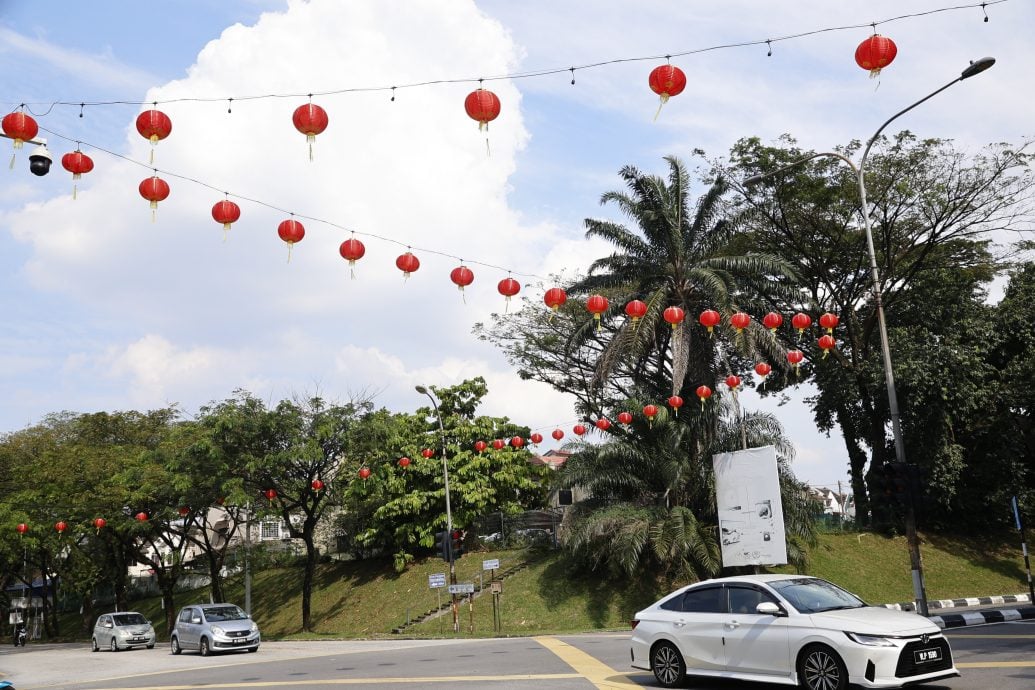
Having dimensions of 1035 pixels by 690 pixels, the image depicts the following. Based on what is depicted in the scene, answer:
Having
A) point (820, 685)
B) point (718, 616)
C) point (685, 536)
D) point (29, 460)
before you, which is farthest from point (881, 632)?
point (29, 460)

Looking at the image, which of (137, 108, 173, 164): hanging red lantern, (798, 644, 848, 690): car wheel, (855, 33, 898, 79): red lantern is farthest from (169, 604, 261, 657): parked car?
(855, 33, 898, 79): red lantern

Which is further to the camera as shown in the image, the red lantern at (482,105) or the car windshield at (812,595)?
the red lantern at (482,105)

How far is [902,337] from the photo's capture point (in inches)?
1421

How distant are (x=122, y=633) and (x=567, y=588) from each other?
15.9 m

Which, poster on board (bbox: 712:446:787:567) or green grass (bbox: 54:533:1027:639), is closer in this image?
poster on board (bbox: 712:446:787:567)

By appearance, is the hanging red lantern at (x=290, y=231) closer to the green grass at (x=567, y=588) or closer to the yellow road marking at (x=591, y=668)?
the yellow road marking at (x=591, y=668)

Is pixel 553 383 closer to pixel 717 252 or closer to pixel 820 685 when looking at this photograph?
pixel 717 252

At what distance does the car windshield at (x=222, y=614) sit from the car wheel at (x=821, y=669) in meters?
19.3

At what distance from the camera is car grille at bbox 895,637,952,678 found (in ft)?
30.8

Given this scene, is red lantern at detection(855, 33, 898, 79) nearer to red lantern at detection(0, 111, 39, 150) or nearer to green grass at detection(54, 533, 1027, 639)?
red lantern at detection(0, 111, 39, 150)

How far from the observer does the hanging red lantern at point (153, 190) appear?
554 inches

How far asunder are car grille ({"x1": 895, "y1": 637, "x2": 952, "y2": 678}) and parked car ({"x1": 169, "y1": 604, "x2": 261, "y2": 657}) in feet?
62.9

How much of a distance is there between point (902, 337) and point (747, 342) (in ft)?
25.9

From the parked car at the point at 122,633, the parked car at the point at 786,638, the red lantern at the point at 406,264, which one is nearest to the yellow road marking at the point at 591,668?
the parked car at the point at 786,638
